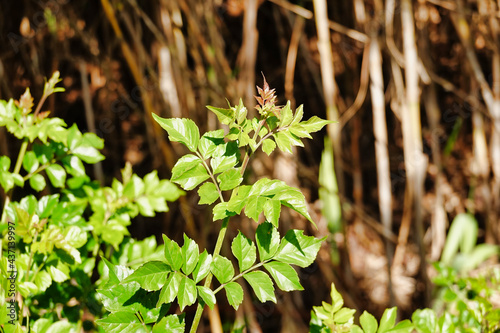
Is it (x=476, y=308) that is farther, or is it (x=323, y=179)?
(x=323, y=179)

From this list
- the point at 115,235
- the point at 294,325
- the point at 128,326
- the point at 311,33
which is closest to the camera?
the point at 128,326

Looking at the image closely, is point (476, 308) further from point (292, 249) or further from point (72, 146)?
point (72, 146)

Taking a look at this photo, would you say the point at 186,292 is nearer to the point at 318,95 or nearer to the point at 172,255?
the point at 172,255

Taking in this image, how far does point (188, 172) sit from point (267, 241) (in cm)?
12

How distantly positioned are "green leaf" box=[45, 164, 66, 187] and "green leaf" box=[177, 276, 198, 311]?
31 cm

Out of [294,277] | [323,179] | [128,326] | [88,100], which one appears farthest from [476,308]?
[88,100]

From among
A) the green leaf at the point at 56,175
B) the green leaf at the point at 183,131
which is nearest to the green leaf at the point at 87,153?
the green leaf at the point at 56,175

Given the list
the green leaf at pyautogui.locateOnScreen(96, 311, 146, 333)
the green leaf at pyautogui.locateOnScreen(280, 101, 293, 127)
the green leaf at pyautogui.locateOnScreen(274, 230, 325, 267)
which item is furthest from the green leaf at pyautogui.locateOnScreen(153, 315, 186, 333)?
the green leaf at pyautogui.locateOnScreen(280, 101, 293, 127)

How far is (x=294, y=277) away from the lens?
0.52 metres

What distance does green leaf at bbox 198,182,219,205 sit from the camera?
51 cm

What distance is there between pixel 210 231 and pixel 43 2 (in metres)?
0.97

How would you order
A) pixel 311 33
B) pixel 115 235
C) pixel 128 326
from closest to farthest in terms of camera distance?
pixel 128 326
pixel 115 235
pixel 311 33

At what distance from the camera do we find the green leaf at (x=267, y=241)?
53 centimetres

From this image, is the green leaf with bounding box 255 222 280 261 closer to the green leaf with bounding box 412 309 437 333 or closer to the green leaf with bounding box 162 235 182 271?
the green leaf with bounding box 162 235 182 271
